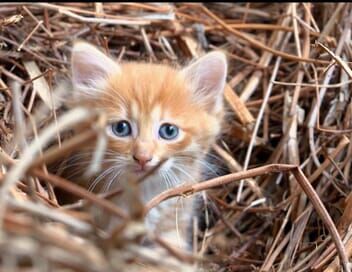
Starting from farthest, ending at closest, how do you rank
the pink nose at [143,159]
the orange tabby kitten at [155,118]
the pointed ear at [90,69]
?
1. the pointed ear at [90,69]
2. the orange tabby kitten at [155,118]
3. the pink nose at [143,159]

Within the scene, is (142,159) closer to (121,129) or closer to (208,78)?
(121,129)

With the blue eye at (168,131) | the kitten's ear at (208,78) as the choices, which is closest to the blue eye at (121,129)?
the blue eye at (168,131)

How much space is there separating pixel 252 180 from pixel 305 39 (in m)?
0.67

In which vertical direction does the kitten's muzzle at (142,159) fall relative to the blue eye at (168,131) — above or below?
below

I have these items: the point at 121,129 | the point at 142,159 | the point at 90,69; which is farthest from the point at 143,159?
the point at 90,69

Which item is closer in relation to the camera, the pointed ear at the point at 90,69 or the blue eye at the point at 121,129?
the blue eye at the point at 121,129

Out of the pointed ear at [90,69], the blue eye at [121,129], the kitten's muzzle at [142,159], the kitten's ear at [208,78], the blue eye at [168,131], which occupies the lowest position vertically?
the kitten's muzzle at [142,159]

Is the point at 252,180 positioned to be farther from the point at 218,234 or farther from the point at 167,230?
the point at 167,230

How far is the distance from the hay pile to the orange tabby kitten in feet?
0.44

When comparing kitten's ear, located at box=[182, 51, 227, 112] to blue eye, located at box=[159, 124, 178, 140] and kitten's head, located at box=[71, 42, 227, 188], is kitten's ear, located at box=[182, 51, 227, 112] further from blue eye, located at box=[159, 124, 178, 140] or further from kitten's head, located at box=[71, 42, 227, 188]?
blue eye, located at box=[159, 124, 178, 140]

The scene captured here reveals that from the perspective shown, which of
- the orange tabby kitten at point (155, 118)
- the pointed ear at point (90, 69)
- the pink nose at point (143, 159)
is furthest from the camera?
the pointed ear at point (90, 69)

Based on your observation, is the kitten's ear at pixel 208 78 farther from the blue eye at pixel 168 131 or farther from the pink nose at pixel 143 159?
the pink nose at pixel 143 159

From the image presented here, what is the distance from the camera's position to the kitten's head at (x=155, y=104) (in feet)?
7.41

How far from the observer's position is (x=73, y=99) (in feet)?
8.20
